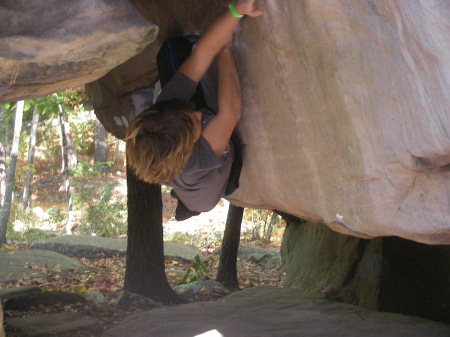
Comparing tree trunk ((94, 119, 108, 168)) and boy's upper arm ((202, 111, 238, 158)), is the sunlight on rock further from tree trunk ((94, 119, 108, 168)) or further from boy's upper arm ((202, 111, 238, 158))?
tree trunk ((94, 119, 108, 168))

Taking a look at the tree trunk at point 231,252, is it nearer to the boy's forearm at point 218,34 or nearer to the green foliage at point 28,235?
the boy's forearm at point 218,34

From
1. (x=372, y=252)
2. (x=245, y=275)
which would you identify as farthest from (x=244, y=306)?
(x=245, y=275)

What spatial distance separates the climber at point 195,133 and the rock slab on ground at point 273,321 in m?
1.19

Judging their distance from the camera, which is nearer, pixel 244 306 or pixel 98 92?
pixel 244 306

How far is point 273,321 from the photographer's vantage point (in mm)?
5352

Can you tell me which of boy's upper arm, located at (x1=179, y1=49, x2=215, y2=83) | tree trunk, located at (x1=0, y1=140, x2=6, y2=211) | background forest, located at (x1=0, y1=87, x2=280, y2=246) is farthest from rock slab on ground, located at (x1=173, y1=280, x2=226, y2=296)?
tree trunk, located at (x1=0, y1=140, x2=6, y2=211)

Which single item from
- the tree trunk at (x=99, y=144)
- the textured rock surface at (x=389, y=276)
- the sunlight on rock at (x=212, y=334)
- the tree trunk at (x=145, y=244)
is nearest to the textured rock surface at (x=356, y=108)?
the sunlight on rock at (x=212, y=334)

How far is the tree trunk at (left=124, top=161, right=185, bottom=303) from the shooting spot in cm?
824

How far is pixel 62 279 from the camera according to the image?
992cm

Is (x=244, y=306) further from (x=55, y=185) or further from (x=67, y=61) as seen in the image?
(x=55, y=185)

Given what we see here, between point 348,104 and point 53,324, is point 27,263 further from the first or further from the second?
point 348,104

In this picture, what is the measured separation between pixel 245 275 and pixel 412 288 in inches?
234

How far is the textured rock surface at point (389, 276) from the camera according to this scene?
20.7 ft

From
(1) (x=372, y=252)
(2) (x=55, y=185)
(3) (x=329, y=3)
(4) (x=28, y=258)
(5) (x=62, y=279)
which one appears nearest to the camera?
(3) (x=329, y=3)
